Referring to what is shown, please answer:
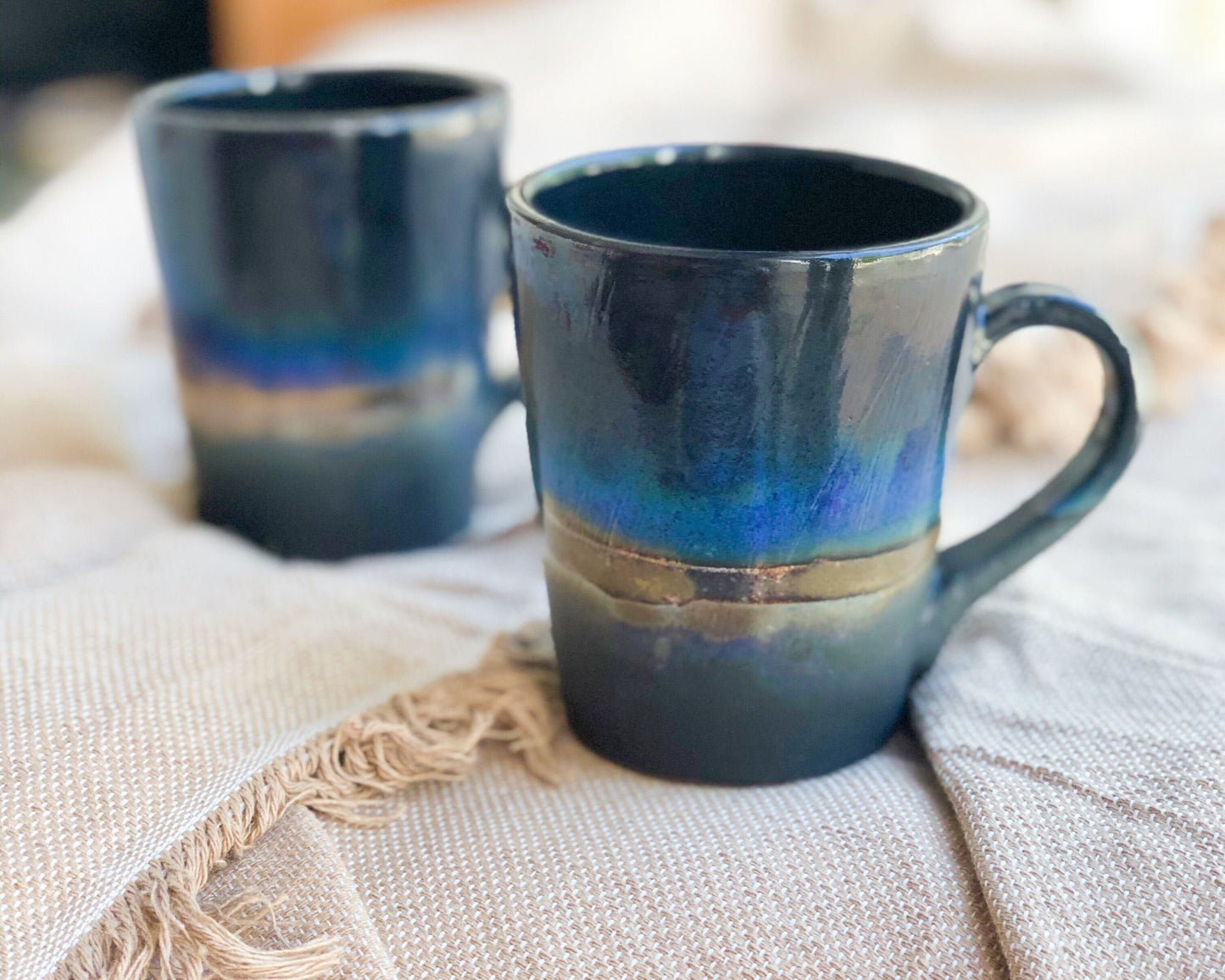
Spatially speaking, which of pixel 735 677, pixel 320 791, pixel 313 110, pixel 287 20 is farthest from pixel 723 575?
pixel 287 20

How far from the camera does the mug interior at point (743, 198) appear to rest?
430mm

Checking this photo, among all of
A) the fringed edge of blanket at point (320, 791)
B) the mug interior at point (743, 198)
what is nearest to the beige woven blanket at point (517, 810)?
the fringed edge of blanket at point (320, 791)

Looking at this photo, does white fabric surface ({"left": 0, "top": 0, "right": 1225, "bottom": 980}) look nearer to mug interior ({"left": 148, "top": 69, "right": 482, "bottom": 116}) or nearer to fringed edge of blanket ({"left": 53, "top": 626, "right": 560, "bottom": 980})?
fringed edge of blanket ({"left": 53, "top": 626, "right": 560, "bottom": 980})

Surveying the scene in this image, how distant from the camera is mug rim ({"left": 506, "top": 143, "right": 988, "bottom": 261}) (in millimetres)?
336

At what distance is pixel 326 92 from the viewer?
24.3 inches

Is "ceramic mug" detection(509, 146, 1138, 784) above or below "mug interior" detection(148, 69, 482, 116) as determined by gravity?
below

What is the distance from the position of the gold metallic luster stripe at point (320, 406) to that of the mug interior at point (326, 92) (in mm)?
137

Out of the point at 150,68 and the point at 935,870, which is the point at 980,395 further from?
the point at 150,68

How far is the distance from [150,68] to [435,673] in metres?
1.38

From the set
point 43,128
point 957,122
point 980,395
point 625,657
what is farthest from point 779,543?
point 43,128

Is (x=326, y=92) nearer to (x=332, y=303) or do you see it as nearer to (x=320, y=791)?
(x=332, y=303)

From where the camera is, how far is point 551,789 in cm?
41

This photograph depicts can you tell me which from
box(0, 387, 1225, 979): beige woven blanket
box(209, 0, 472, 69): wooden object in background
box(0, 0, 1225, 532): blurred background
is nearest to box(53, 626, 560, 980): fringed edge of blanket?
box(0, 387, 1225, 979): beige woven blanket

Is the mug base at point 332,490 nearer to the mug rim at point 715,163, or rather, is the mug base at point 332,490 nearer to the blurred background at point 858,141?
the blurred background at point 858,141
